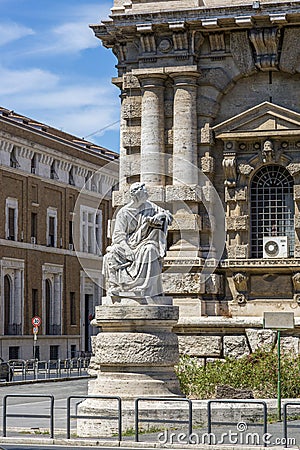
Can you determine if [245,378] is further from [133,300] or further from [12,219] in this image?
[12,219]

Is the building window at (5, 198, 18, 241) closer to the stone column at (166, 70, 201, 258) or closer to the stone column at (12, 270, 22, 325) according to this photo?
the stone column at (12, 270, 22, 325)

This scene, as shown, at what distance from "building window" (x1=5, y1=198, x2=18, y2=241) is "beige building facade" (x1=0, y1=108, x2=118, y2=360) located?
55mm

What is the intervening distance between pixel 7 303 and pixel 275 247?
37060 mm

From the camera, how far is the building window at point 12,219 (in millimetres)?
Result: 65625

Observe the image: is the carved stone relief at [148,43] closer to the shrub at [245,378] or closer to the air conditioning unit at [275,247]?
the air conditioning unit at [275,247]

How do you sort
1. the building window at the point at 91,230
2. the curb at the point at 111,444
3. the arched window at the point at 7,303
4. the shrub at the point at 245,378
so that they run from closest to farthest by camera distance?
the curb at the point at 111,444, the shrub at the point at 245,378, the arched window at the point at 7,303, the building window at the point at 91,230

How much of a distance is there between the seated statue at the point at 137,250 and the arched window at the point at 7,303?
138 ft

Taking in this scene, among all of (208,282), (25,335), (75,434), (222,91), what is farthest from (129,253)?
(25,335)

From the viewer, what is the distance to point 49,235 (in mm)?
71188

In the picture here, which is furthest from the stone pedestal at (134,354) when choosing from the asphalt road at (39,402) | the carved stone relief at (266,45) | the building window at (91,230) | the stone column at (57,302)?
the building window at (91,230)

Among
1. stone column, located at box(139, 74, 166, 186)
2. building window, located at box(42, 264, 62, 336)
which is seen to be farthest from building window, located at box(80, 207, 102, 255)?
stone column, located at box(139, 74, 166, 186)

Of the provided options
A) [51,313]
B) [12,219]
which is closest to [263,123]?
[12,219]

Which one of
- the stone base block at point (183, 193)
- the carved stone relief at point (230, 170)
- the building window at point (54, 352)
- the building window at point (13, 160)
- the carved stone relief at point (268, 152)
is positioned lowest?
the building window at point (54, 352)

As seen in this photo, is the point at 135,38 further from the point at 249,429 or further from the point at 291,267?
the point at 249,429
